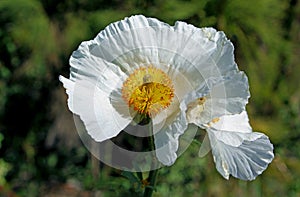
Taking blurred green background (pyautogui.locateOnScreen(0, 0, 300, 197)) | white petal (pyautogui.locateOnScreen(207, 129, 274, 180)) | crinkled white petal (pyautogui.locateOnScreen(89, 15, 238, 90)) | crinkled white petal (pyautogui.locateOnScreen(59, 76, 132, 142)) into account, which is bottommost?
blurred green background (pyautogui.locateOnScreen(0, 0, 300, 197))

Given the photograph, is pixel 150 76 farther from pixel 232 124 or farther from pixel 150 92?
pixel 232 124

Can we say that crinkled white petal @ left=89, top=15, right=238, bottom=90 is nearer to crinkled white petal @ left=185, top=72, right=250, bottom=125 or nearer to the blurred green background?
crinkled white petal @ left=185, top=72, right=250, bottom=125

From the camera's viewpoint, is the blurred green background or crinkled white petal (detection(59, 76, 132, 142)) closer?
crinkled white petal (detection(59, 76, 132, 142))

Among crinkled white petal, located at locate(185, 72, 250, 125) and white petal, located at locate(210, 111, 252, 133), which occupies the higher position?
crinkled white petal, located at locate(185, 72, 250, 125)

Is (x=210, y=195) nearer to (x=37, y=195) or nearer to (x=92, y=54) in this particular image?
(x=37, y=195)

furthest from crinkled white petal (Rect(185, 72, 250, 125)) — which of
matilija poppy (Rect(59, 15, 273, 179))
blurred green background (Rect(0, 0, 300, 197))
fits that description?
A: blurred green background (Rect(0, 0, 300, 197))

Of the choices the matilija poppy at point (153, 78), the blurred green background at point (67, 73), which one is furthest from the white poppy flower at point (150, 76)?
the blurred green background at point (67, 73)

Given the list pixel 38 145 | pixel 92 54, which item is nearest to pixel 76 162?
pixel 38 145

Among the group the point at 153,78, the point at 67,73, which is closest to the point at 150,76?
the point at 153,78
